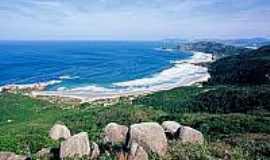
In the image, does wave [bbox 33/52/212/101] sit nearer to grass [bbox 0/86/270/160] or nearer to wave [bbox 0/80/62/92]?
wave [bbox 0/80/62/92]

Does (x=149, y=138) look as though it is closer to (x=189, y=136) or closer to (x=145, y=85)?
(x=189, y=136)

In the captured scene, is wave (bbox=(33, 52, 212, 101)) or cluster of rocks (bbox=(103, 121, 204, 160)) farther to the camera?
wave (bbox=(33, 52, 212, 101))

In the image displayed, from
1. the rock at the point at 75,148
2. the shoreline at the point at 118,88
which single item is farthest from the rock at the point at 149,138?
the shoreline at the point at 118,88

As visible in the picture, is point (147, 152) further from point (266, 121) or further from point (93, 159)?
point (266, 121)

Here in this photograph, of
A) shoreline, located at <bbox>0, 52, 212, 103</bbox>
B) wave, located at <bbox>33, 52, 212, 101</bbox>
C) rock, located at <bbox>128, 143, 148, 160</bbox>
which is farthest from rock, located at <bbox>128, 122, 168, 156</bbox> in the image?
wave, located at <bbox>33, 52, 212, 101</bbox>

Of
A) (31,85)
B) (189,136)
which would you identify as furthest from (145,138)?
(31,85)

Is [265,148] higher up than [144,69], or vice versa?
[265,148]

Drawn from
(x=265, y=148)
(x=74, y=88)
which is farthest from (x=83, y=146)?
(x=74, y=88)
